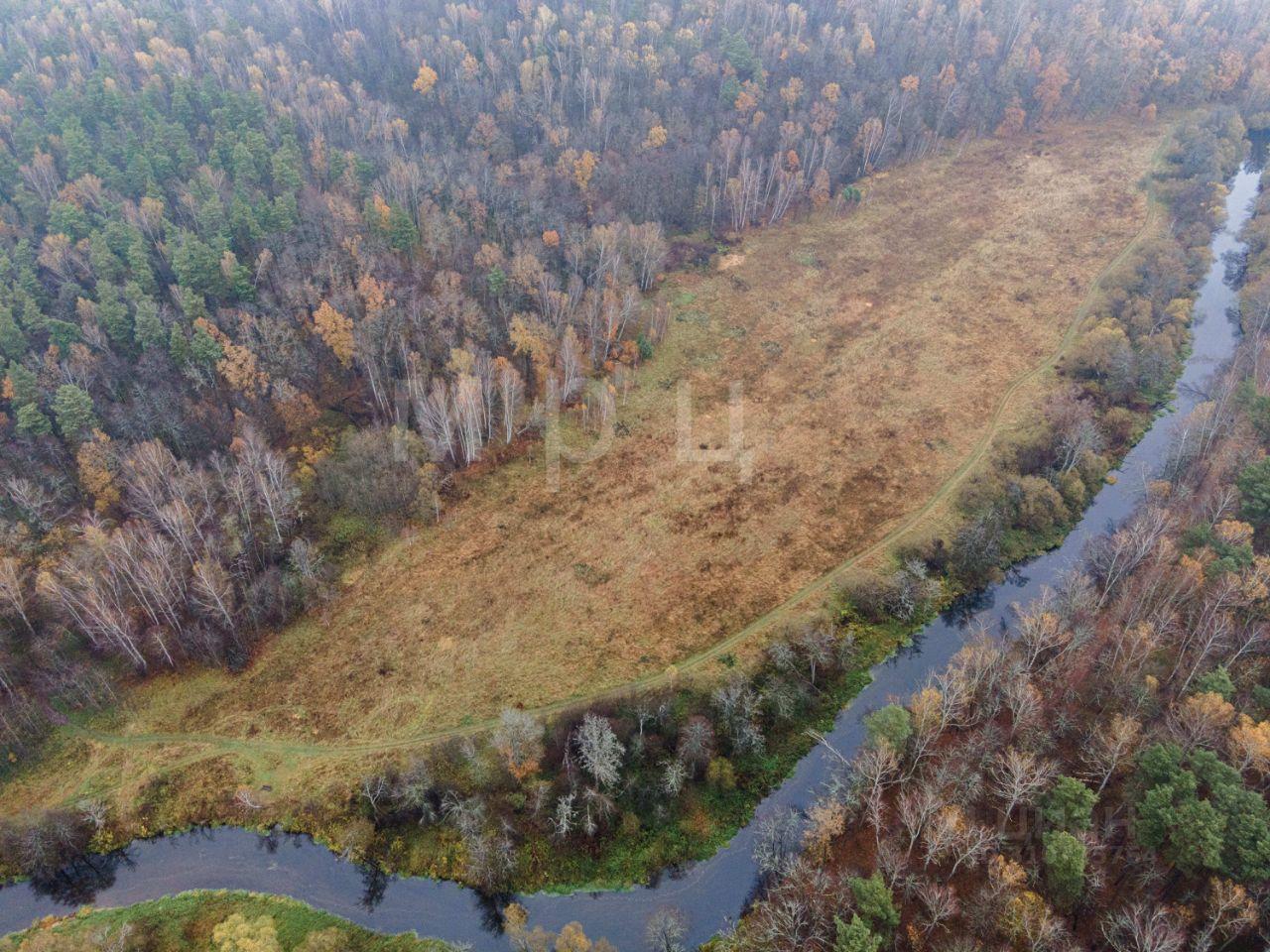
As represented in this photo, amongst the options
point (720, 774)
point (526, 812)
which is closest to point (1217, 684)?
point (720, 774)

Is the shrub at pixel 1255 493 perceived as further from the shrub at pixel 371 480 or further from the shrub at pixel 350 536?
the shrub at pixel 350 536

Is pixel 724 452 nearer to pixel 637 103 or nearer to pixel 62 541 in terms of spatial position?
pixel 62 541

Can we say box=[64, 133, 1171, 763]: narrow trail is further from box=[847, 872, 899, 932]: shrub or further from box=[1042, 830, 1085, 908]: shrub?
box=[1042, 830, 1085, 908]: shrub

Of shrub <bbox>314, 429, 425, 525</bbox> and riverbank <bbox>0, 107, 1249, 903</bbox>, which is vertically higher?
shrub <bbox>314, 429, 425, 525</bbox>

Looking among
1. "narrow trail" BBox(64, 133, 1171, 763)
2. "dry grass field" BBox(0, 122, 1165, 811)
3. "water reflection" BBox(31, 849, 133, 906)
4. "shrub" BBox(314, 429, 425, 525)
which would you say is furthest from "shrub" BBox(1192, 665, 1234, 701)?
"water reflection" BBox(31, 849, 133, 906)

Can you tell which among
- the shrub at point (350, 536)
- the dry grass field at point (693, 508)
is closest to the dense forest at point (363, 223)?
the shrub at point (350, 536)

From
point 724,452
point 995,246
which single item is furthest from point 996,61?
point 724,452

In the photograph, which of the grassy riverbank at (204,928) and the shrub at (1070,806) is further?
the grassy riverbank at (204,928)
